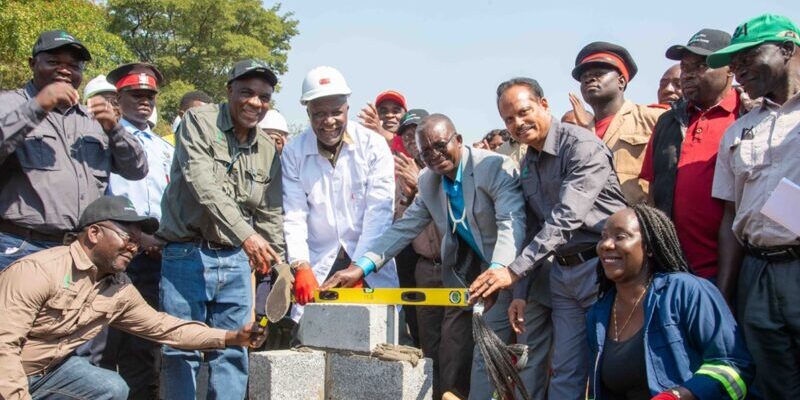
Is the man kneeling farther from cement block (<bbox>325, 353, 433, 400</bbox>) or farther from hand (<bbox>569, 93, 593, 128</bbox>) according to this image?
hand (<bbox>569, 93, 593, 128</bbox>)

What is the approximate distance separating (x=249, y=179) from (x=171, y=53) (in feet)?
94.4

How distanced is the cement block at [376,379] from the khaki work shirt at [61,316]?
83 centimetres

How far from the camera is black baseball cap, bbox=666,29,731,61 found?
4973mm

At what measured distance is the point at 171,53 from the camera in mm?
32688

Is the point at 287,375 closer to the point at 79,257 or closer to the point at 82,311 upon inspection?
the point at 82,311

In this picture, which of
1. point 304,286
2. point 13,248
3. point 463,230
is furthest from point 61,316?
point 463,230

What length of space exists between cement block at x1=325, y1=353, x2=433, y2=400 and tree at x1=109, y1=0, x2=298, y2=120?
27494 millimetres

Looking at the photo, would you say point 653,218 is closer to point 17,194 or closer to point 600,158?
point 600,158

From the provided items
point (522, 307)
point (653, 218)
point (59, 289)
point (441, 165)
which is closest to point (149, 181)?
point (59, 289)

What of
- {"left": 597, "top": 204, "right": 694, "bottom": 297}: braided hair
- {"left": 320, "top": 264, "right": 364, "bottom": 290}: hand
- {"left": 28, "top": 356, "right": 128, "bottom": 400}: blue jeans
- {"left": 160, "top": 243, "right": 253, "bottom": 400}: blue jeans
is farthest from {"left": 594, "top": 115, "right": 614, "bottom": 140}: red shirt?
{"left": 28, "top": 356, "right": 128, "bottom": 400}: blue jeans

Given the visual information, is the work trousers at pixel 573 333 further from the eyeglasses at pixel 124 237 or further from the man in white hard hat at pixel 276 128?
the man in white hard hat at pixel 276 128

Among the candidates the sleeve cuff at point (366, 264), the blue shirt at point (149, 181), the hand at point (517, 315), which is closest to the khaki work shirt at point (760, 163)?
the hand at point (517, 315)

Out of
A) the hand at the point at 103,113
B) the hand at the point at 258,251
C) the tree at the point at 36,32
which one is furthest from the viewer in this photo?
the tree at the point at 36,32

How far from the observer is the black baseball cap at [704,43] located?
4.97 m
